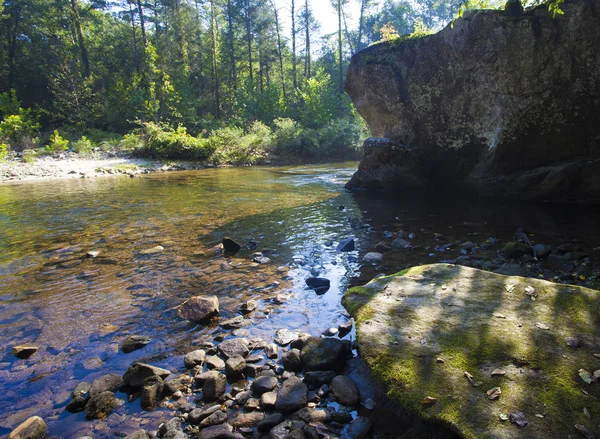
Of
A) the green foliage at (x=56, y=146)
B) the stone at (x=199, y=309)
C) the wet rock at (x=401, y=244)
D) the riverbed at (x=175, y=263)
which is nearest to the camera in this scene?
the riverbed at (x=175, y=263)

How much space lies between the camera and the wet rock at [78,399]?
3168 mm

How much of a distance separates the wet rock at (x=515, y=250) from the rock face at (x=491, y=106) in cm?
498

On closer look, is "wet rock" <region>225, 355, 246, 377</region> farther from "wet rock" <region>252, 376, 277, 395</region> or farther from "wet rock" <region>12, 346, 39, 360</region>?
"wet rock" <region>12, 346, 39, 360</region>

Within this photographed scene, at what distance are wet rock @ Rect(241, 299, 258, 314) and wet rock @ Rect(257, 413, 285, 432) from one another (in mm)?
2041

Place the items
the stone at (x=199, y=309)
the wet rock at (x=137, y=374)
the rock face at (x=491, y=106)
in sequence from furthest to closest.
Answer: the rock face at (x=491, y=106) → the stone at (x=199, y=309) → the wet rock at (x=137, y=374)

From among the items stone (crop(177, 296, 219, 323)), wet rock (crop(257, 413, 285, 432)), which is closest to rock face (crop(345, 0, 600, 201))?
stone (crop(177, 296, 219, 323))

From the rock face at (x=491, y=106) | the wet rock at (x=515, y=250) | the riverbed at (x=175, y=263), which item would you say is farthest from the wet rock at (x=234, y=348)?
the rock face at (x=491, y=106)

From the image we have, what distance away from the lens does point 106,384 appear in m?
3.39

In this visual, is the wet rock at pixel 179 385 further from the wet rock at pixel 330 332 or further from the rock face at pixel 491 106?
the rock face at pixel 491 106

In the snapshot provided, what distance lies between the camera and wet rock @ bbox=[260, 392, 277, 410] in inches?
123

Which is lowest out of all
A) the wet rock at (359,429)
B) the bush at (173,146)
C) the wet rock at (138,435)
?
the wet rock at (359,429)

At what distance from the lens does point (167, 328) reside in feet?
14.9

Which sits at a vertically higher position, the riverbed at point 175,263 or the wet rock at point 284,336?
the riverbed at point 175,263

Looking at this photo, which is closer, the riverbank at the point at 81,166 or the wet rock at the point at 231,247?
the wet rock at the point at 231,247
